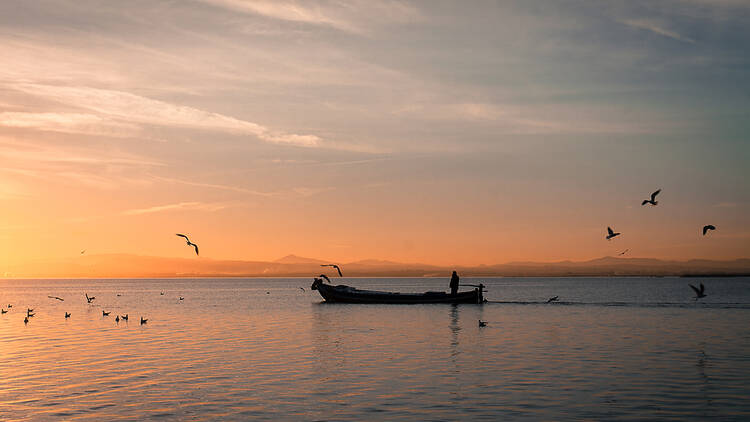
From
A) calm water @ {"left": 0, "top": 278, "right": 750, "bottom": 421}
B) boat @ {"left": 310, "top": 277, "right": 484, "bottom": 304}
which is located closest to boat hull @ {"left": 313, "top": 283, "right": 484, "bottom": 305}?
boat @ {"left": 310, "top": 277, "right": 484, "bottom": 304}

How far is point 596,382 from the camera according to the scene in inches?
938

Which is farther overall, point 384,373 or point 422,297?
point 422,297

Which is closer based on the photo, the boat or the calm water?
the calm water

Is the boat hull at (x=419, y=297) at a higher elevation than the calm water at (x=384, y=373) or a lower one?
higher

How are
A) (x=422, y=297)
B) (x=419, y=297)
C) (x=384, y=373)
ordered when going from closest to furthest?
(x=384, y=373) < (x=419, y=297) < (x=422, y=297)

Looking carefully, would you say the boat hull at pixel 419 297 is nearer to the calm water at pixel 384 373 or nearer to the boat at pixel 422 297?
the boat at pixel 422 297

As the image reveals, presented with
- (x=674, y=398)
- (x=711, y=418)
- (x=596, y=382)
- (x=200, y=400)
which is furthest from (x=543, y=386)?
(x=200, y=400)

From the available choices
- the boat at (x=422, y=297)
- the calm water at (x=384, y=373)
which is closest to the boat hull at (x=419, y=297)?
the boat at (x=422, y=297)

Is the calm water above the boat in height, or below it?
below

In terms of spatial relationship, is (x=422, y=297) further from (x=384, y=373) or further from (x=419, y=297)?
(x=384, y=373)

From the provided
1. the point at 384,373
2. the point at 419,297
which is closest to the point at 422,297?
the point at 419,297

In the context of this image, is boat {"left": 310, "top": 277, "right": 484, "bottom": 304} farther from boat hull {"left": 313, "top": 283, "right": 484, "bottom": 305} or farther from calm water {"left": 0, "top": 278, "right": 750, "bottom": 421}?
calm water {"left": 0, "top": 278, "right": 750, "bottom": 421}

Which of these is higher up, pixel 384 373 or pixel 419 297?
pixel 419 297

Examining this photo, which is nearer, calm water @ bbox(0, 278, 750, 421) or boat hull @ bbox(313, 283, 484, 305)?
calm water @ bbox(0, 278, 750, 421)
